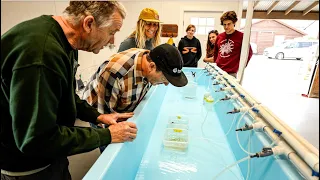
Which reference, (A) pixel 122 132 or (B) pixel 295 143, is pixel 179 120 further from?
(B) pixel 295 143

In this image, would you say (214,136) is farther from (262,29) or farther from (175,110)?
(262,29)

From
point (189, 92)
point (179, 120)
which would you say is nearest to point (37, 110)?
point (179, 120)

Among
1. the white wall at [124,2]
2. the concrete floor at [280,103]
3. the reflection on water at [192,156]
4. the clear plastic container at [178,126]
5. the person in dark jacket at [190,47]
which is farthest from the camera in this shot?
the white wall at [124,2]

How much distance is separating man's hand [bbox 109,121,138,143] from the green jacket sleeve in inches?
8.6

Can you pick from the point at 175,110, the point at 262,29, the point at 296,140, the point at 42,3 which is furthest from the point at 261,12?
the point at 296,140

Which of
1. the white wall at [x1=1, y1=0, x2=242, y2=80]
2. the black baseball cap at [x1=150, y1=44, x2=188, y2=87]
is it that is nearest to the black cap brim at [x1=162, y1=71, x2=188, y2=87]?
the black baseball cap at [x1=150, y1=44, x2=188, y2=87]

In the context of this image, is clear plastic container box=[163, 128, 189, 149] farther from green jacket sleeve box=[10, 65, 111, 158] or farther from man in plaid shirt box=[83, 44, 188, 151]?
green jacket sleeve box=[10, 65, 111, 158]

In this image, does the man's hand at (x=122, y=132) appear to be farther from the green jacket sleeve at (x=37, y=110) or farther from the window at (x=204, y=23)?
the window at (x=204, y=23)

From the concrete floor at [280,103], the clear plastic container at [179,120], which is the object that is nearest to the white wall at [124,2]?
the concrete floor at [280,103]

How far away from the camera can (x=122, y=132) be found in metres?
0.82

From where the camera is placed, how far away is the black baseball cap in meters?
1.06

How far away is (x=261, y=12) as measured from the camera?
5.34 meters

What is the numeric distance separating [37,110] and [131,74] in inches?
25.2

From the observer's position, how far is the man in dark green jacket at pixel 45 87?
1.60ft
